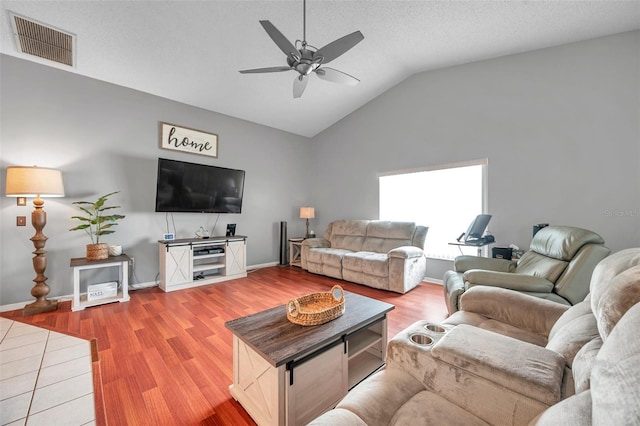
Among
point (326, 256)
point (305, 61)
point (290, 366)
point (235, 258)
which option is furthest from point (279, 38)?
point (235, 258)

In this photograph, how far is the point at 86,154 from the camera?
325cm

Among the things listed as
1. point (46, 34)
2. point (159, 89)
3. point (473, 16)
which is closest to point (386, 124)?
point (473, 16)

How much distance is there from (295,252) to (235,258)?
4.71ft

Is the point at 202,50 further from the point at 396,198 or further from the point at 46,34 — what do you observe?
the point at 396,198

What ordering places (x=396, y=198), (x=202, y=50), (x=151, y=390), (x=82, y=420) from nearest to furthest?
(x=82, y=420), (x=151, y=390), (x=202, y=50), (x=396, y=198)

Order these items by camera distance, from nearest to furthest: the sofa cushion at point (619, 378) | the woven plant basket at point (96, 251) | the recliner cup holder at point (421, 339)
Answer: the sofa cushion at point (619, 378), the recliner cup holder at point (421, 339), the woven plant basket at point (96, 251)

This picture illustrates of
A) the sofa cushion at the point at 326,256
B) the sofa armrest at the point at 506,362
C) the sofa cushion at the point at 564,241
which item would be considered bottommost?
the sofa cushion at the point at 326,256

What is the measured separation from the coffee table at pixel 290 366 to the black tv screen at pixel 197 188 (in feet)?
9.58

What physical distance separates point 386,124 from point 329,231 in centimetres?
237

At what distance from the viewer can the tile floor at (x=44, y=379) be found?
4.60ft

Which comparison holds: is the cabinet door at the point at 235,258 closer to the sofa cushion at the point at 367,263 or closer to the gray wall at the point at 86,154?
the gray wall at the point at 86,154

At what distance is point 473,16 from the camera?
2656 mm

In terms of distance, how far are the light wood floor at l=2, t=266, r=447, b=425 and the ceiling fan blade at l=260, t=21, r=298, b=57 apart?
8.39 ft

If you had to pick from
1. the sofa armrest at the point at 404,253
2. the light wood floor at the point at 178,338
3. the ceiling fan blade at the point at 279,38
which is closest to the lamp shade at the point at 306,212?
the light wood floor at the point at 178,338
